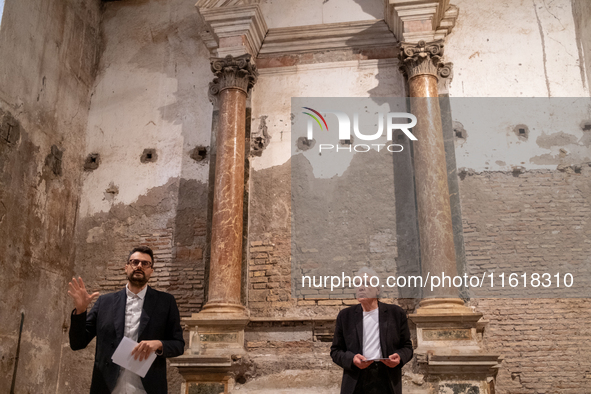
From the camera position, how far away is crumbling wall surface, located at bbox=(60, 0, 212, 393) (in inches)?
262

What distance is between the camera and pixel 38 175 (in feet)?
21.1

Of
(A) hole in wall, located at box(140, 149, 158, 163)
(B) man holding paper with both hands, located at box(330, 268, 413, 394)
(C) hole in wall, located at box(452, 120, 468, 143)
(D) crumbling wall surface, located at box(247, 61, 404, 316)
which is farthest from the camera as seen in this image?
(A) hole in wall, located at box(140, 149, 158, 163)

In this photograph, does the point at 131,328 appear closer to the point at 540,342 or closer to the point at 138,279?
the point at 138,279

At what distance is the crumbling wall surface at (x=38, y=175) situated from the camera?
5.84 meters

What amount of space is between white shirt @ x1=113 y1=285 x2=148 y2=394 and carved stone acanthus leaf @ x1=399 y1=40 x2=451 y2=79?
438 centimetres

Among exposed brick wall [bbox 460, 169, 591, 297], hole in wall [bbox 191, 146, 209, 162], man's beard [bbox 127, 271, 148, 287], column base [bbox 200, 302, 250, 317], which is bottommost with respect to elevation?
man's beard [bbox 127, 271, 148, 287]

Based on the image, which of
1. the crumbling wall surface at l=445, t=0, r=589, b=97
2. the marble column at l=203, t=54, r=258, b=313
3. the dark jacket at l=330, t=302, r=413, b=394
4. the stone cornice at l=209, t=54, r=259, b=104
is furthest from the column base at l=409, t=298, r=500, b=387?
the stone cornice at l=209, t=54, r=259, b=104

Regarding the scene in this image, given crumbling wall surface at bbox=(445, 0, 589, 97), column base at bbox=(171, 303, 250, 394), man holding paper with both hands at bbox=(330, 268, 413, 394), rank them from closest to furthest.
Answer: man holding paper with both hands at bbox=(330, 268, 413, 394)
column base at bbox=(171, 303, 250, 394)
crumbling wall surface at bbox=(445, 0, 589, 97)

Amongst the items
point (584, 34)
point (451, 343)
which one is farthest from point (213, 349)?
point (584, 34)

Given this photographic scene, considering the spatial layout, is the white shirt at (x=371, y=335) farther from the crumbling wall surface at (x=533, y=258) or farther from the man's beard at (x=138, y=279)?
the crumbling wall surface at (x=533, y=258)

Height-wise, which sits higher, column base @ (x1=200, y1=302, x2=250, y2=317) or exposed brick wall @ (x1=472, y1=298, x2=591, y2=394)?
column base @ (x1=200, y1=302, x2=250, y2=317)

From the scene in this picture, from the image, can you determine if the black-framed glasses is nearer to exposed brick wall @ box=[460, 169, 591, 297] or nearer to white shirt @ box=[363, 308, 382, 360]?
white shirt @ box=[363, 308, 382, 360]

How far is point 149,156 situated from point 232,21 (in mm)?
1990

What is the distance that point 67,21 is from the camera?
23.5ft
